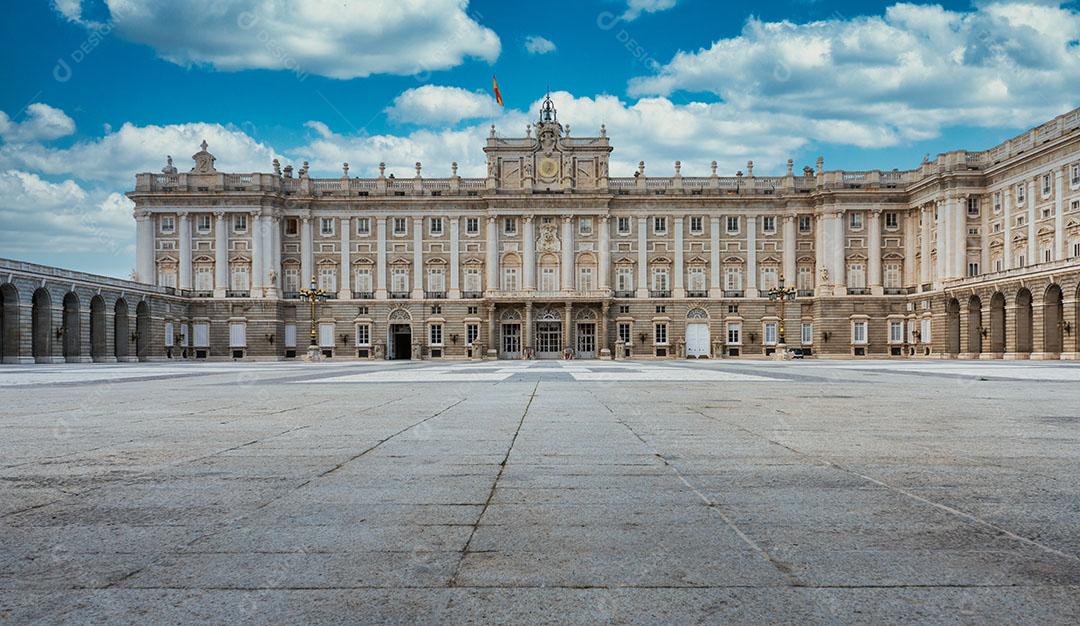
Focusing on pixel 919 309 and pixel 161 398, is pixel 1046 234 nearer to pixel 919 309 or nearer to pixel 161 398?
pixel 919 309

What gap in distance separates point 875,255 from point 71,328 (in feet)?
192

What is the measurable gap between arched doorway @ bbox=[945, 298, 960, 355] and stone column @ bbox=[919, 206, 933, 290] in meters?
3.45

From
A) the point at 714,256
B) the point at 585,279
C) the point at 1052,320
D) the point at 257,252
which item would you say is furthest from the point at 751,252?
the point at 257,252

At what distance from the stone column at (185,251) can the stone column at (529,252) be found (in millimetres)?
26977

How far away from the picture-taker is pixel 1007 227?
57094mm

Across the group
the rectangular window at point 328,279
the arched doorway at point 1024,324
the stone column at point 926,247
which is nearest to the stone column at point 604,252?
the rectangular window at point 328,279

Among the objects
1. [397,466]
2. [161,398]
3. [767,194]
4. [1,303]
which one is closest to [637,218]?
[767,194]

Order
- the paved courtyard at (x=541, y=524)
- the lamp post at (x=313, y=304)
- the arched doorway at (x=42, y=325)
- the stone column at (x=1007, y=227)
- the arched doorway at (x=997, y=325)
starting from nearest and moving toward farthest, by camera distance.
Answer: the paved courtyard at (x=541, y=524), the arched doorway at (x=42, y=325), the arched doorway at (x=997, y=325), the stone column at (x=1007, y=227), the lamp post at (x=313, y=304)

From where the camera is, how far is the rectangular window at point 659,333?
6794 cm

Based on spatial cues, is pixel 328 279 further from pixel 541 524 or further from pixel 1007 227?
pixel 541 524

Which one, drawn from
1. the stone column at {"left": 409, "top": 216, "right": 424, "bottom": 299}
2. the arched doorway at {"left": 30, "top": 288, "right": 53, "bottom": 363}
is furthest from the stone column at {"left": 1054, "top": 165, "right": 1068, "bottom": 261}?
the arched doorway at {"left": 30, "top": 288, "right": 53, "bottom": 363}

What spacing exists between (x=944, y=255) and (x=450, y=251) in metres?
38.0

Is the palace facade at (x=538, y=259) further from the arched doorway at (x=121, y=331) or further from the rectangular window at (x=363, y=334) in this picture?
the arched doorway at (x=121, y=331)

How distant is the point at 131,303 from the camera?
58031 millimetres
